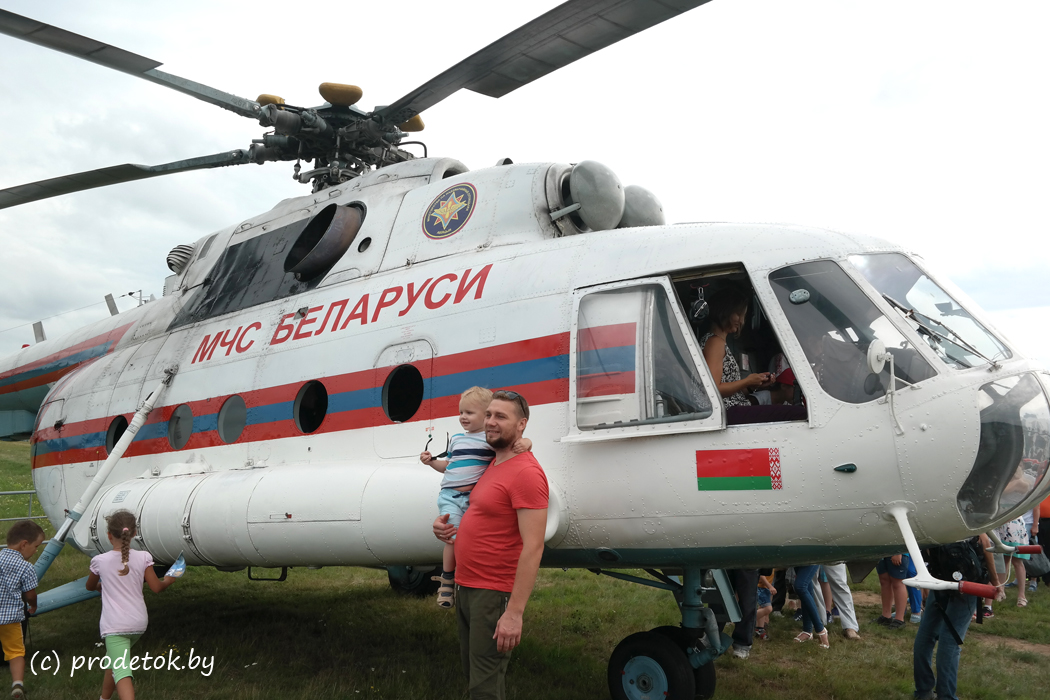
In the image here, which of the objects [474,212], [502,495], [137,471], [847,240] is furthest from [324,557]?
[847,240]

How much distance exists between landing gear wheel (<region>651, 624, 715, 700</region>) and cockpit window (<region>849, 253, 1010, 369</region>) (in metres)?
2.35

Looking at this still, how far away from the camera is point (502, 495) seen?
338 cm

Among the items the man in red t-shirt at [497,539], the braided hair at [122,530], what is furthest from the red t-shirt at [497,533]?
the braided hair at [122,530]

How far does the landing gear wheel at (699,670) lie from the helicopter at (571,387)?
25 mm

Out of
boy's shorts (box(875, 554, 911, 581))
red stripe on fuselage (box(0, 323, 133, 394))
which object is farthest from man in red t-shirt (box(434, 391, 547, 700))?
red stripe on fuselage (box(0, 323, 133, 394))

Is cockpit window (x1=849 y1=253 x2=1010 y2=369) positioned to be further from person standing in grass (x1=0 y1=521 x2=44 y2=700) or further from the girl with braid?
person standing in grass (x1=0 y1=521 x2=44 y2=700)

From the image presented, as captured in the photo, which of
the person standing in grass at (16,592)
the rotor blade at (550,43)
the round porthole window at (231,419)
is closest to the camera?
the rotor blade at (550,43)

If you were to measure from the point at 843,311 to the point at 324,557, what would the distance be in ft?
12.2

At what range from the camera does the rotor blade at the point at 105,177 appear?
27.2 feet

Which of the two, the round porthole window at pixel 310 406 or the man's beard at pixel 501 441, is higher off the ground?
the round porthole window at pixel 310 406

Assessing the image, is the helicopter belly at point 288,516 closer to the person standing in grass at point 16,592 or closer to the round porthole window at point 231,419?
the round porthole window at point 231,419

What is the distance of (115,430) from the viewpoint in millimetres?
7930

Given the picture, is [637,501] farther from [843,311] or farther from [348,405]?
[348,405]

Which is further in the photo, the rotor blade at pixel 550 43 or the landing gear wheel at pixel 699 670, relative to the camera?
the rotor blade at pixel 550 43
